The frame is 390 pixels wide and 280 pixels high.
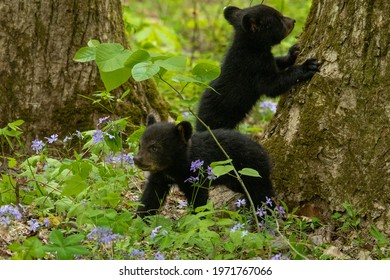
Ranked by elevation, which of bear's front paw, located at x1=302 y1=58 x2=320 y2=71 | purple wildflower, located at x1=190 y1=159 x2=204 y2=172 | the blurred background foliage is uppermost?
bear's front paw, located at x1=302 y1=58 x2=320 y2=71

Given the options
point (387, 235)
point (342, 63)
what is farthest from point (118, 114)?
point (387, 235)

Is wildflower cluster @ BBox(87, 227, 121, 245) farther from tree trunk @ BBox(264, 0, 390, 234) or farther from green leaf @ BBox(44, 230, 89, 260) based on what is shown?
tree trunk @ BBox(264, 0, 390, 234)

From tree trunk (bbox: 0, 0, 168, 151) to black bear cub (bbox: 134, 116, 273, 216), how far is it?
1.32 meters

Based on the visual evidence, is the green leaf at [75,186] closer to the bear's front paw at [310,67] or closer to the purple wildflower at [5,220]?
the purple wildflower at [5,220]

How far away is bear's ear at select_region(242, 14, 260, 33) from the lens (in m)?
6.92

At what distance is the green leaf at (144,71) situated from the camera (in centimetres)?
Answer: 433

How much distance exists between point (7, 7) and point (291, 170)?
3.08 m

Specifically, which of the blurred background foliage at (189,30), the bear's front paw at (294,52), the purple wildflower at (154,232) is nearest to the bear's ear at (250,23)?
the bear's front paw at (294,52)

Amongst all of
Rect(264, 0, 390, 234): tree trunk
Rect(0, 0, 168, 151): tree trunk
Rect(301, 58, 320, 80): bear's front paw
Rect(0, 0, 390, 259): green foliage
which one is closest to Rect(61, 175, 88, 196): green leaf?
Rect(0, 0, 390, 259): green foliage

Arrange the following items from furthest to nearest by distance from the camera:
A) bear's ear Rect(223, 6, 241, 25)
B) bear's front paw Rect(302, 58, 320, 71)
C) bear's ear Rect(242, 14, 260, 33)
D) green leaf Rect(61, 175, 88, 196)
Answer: bear's ear Rect(223, 6, 241, 25) → bear's ear Rect(242, 14, 260, 33) → bear's front paw Rect(302, 58, 320, 71) → green leaf Rect(61, 175, 88, 196)

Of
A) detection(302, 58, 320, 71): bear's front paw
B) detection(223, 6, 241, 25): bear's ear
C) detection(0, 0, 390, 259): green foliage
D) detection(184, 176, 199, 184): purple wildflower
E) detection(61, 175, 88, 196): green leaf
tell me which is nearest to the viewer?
detection(0, 0, 390, 259): green foliage

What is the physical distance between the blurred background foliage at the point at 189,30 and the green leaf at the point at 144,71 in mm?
3516
